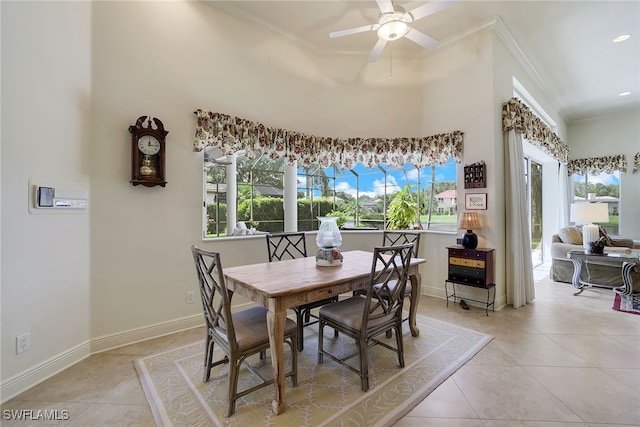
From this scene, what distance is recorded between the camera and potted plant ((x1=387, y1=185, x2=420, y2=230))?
174 inches

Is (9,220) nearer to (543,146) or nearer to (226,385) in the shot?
(226,385)

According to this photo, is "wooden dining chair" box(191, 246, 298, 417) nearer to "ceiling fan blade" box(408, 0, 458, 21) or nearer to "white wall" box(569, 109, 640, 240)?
"ceiling fan blade" box(408, 0, 458, 21)

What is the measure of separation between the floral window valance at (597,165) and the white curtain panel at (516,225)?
4773 millimetres

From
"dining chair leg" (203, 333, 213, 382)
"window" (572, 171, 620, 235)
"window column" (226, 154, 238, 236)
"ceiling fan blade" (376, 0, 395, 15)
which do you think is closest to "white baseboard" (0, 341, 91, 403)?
"dining chair leg" (203, 333, 213, 382)

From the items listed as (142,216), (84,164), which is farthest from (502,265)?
(84,164)

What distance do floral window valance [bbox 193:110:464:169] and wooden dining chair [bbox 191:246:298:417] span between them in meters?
1.68

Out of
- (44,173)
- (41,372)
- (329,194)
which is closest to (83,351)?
(41,372)

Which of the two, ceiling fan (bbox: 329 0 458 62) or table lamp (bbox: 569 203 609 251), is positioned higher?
ceiling fan (bbox: 329 0 458 62)

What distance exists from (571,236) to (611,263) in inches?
33.3

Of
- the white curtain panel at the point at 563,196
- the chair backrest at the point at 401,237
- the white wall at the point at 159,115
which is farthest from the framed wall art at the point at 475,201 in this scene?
the white curtain panel at the point at 563,196

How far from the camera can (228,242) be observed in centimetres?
331

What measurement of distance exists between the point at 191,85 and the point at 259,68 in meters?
0.94

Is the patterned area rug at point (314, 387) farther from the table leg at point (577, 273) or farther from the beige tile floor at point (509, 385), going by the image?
the table leg at point (577, 273)

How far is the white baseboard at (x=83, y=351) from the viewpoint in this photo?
1.94 metres
